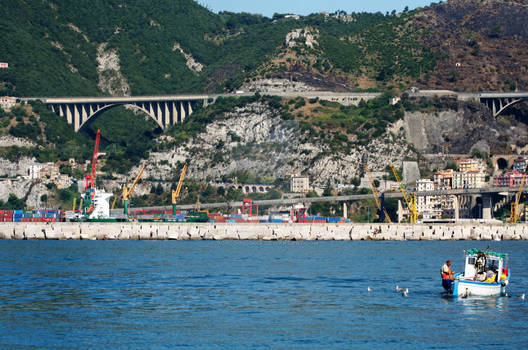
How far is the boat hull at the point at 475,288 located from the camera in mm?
88562

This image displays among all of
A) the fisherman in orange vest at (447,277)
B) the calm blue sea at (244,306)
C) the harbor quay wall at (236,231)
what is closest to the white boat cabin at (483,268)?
the fisherman in orange vest at (447,277)

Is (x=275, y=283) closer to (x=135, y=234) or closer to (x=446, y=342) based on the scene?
(x=446, y=342)

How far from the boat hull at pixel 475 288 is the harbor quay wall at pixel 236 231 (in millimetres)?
A: 97240

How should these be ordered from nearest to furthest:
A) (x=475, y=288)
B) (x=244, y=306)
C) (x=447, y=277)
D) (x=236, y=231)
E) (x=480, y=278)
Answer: (x=244, y=306), (x=447, y=277), (x=475, y=288), (x=480, y=278), (x=236, y=231)

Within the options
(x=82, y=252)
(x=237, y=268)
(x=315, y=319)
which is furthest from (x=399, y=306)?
(x=82, y=252)

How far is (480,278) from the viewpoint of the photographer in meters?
91.1

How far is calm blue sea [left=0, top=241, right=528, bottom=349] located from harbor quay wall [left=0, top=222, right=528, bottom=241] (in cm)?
5024

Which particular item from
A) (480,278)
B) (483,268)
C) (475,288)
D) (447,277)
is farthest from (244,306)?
(483,268)

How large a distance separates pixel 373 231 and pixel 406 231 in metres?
6.61

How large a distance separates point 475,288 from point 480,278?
1660 millimetres

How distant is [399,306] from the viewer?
8362 centimetres

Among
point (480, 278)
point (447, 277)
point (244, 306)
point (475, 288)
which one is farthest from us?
point (480, 278)

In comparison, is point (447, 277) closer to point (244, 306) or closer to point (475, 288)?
point (475, 288)

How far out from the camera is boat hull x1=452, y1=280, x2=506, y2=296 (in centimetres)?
8856
